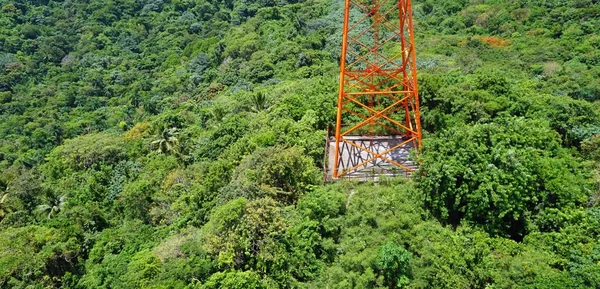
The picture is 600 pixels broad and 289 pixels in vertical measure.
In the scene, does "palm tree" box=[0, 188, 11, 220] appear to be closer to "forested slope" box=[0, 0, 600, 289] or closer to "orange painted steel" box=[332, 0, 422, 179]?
"forested slope" box=[0, 0, 600, 289]

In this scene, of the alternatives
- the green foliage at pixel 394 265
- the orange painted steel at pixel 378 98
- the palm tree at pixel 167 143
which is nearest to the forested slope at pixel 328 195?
the green foliage at pixel 394 265

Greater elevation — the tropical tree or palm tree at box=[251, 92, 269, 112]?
palm tree at box=[251, 92, 269, 112]

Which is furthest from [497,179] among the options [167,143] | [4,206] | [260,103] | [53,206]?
[4,206]

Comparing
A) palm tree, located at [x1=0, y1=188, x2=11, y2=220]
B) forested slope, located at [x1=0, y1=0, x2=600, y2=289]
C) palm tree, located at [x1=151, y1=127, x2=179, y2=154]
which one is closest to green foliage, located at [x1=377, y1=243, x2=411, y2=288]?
forested slope, located at [x1=0, y1=0, x2=600, y2=289]

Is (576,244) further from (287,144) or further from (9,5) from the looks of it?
(9,5)

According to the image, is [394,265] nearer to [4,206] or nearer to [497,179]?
[497,179]

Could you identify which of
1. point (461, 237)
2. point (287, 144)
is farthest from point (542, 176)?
point (287, 144)
